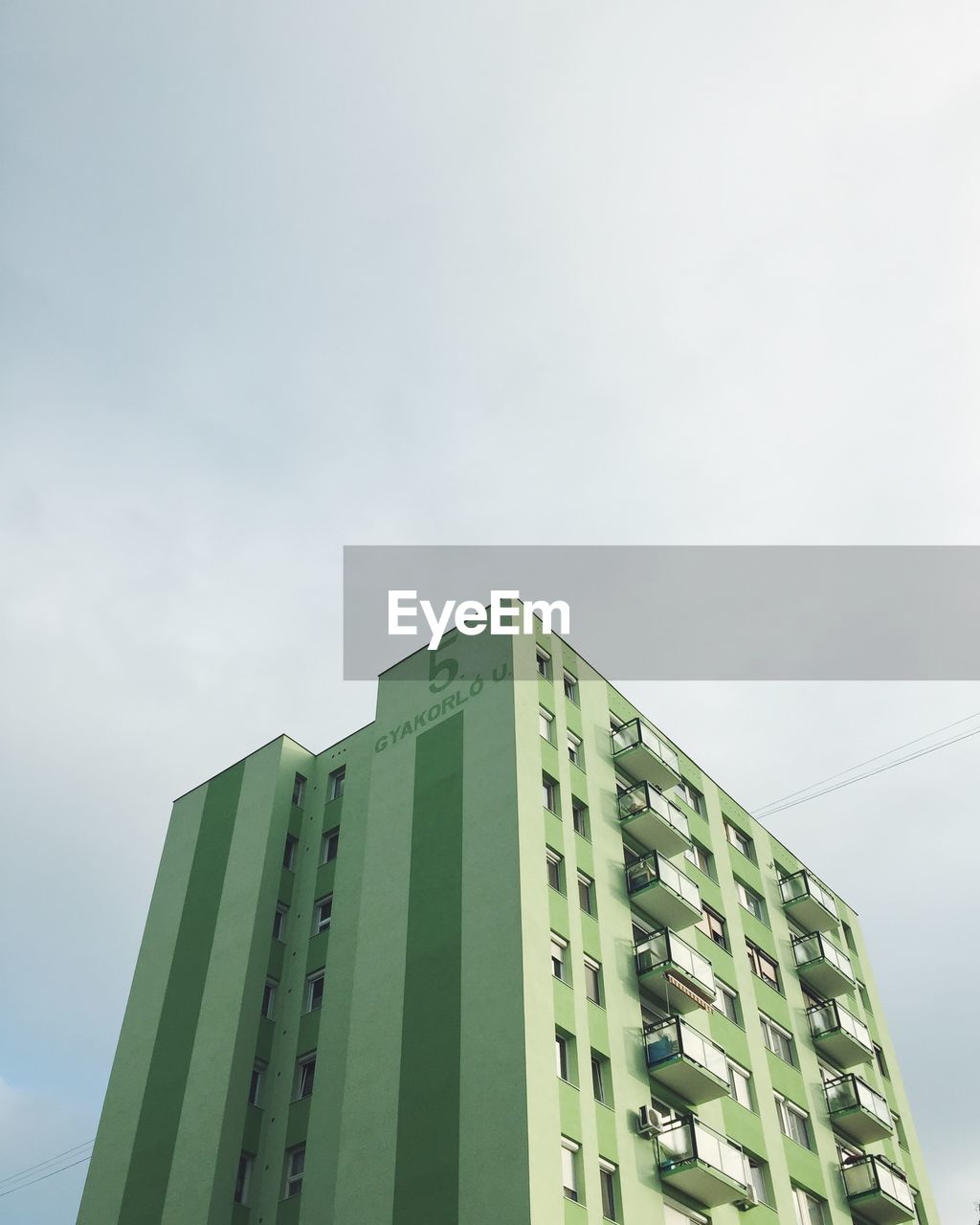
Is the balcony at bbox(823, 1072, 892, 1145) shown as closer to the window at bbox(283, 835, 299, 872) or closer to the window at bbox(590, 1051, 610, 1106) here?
the window at bbox(590, 1051, 610, 1106)

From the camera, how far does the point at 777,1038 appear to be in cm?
3944

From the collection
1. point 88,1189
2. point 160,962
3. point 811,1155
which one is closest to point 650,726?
point 811,1155

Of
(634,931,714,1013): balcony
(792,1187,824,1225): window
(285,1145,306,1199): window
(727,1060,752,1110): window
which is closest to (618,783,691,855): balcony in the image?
(634,931,714,1013): balcony

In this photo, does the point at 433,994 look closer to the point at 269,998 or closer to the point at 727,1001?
the point at 269,998

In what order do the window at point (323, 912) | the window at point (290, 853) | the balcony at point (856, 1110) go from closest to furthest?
the window at point (323, 912)
the balcony at point (856, 1110)
the window at point (290, 853)

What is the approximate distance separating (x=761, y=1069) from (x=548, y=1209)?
14.2 m

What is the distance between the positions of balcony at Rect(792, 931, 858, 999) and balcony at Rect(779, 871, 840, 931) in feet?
3.47

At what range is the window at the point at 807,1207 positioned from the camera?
34.7m

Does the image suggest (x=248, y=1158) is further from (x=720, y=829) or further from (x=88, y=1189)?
(x=720, y=829)

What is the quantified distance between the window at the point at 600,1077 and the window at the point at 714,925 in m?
9.90

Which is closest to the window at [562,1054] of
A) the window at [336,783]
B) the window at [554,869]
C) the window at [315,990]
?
the window at [554,869]

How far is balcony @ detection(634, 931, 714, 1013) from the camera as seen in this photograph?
107ft

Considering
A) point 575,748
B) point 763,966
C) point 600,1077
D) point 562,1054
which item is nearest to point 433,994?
point 562,1054

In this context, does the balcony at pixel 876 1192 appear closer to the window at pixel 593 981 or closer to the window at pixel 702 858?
the window at pixel 702 858
